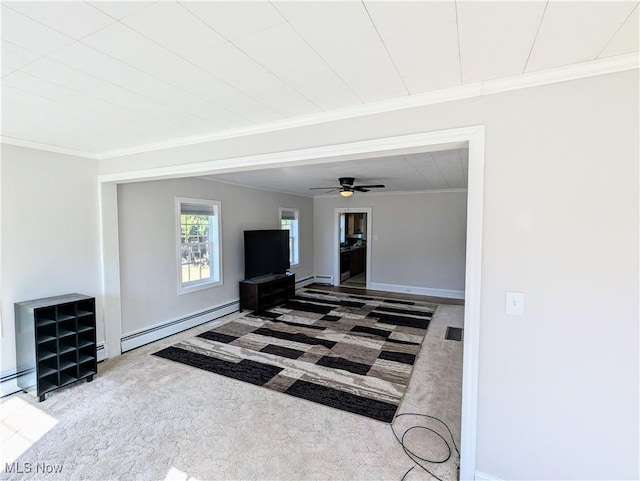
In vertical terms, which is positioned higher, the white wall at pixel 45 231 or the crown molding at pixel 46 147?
the crown molding at pixel 46 147

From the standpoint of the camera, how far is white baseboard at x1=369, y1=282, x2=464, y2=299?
693 cm

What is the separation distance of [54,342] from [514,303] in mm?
3912

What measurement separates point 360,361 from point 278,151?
2.61 meters

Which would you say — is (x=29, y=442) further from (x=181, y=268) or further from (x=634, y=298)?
(x=634, y=298)

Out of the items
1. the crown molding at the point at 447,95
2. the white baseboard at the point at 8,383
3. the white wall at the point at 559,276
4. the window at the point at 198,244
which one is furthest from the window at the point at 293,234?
the white wall at the point at 559,276

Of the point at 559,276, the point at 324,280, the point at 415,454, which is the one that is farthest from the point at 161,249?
the point at 324,280

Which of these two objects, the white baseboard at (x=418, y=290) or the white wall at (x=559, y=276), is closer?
the white wall at (x=559, y=276)

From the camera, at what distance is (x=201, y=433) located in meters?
2.47

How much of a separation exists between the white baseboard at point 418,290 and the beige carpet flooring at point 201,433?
3.85 metres

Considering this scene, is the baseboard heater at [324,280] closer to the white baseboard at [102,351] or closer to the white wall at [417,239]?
the white wall at [417,239]

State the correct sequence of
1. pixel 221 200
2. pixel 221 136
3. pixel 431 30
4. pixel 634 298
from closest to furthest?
pixel 431 30
pixel 634 298
pixel 221 136
pixel 221 200

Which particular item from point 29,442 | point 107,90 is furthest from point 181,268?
point 107,90

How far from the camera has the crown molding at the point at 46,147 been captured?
114 inches

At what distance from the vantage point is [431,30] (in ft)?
4.18
